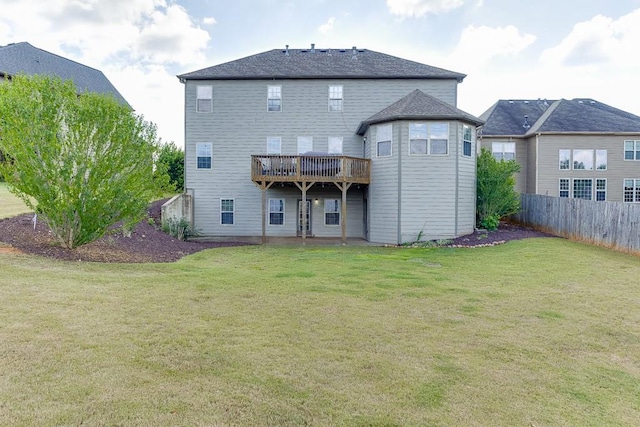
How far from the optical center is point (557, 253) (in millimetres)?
11875

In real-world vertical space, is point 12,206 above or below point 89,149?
below

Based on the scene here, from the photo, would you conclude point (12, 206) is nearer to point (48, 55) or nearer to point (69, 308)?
point (69, 308)

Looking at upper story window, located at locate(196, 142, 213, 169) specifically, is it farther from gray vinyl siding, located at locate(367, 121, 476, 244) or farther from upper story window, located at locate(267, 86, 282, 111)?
gray vinyl siding, located at locate(367, 121, 476, 244)

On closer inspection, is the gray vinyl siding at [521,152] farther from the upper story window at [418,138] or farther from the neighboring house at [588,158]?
the upper story window at [418,138]

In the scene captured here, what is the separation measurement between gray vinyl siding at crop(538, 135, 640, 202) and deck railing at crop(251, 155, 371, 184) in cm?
1385

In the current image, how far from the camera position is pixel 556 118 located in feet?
78.5

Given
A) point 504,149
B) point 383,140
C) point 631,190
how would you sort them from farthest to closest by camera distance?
point 504,149
point 631,190
point 383,140

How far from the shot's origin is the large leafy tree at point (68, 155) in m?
9.12

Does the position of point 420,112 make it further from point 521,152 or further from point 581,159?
point 581,159

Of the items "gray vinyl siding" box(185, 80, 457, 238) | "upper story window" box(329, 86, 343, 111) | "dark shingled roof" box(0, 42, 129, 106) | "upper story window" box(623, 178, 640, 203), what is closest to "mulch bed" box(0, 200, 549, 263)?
"gray vinyl siding" box(185, 80, 457, 238)

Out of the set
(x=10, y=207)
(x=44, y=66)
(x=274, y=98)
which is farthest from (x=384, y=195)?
(x=44, y=66)

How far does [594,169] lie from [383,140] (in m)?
15.5

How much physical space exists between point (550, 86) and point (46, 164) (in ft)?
108

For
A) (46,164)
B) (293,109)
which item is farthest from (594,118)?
(46,164)
